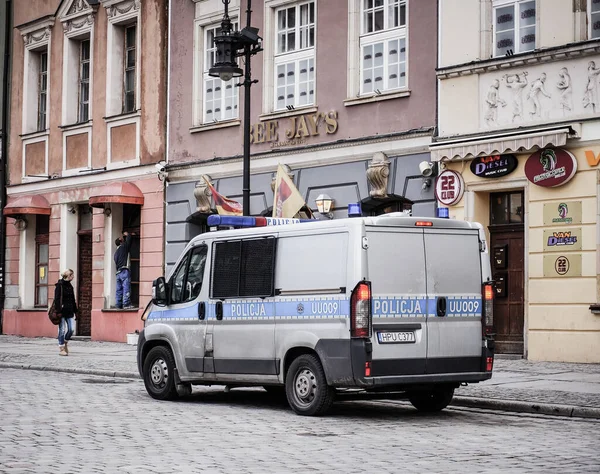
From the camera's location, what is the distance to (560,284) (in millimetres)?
18828

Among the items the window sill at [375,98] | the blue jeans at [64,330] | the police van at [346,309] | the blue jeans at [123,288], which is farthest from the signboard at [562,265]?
the blue jeans at [123,288]

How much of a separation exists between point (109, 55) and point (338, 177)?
8953 mm

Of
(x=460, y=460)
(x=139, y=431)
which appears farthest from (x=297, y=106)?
(x=460, y=460)

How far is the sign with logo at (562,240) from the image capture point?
61.1ft

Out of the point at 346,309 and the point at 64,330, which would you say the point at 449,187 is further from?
the point at 346,309

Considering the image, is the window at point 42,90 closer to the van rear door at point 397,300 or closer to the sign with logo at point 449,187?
the sign with logo at point 449,187

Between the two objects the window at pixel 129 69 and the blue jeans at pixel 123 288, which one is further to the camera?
the window at pixel 129 69

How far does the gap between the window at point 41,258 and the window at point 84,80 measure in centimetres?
330

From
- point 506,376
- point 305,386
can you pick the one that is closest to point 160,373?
point 305,386

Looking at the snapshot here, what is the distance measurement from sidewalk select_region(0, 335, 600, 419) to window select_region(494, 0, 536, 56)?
17.8 ft

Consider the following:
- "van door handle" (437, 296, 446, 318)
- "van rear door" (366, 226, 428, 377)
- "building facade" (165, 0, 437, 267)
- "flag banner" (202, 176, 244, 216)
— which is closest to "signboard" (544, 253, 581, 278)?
"building facade" (165, 0, 437, 267)

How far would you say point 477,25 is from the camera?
20.1 m

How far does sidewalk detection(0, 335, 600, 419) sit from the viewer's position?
13.1m

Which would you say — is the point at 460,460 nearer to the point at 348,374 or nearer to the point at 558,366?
the point at 348,374
